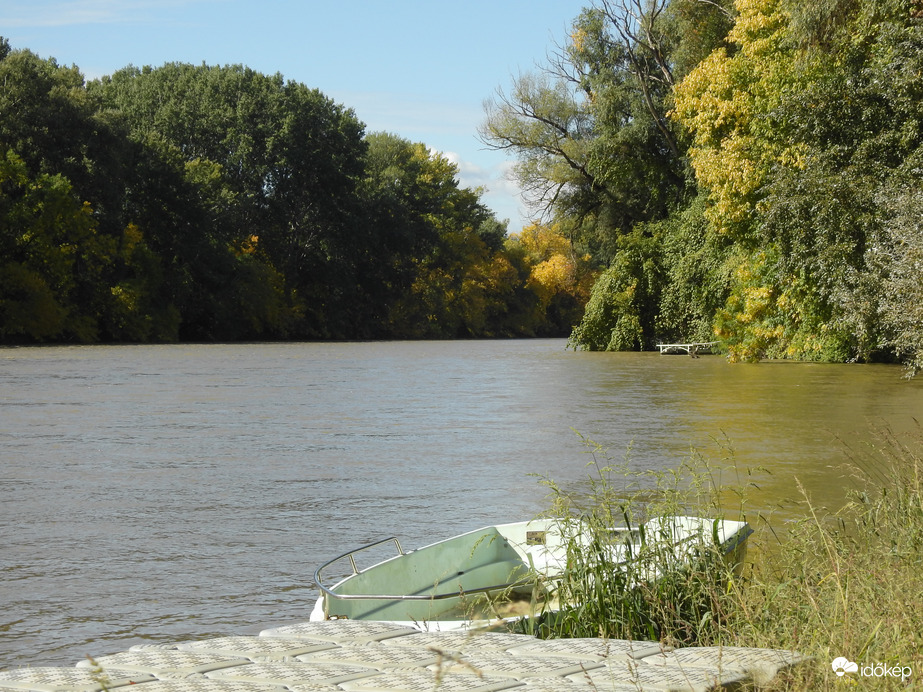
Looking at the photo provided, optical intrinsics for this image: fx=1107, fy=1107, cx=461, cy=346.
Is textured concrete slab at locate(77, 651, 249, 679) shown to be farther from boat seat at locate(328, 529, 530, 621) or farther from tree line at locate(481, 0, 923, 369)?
tree line at locate(481, 0, 923, 369)

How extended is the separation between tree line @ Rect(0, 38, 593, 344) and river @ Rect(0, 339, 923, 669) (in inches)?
919

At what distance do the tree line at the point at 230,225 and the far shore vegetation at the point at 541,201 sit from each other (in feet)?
0.50

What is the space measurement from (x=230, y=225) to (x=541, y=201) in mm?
26640

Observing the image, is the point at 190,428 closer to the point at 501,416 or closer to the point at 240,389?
the point at 501,416

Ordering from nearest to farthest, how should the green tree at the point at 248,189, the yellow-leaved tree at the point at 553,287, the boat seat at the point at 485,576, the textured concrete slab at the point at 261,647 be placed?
the textured concrete slab at the point at 261,647
the boat seat at the point at 485,576
the green tree at the point at 248,189
the yellow-leaved tree at the point at 553,287

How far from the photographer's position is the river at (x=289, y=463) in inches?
290

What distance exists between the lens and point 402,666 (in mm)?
3490

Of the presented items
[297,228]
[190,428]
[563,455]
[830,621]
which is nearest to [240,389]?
[190,428]

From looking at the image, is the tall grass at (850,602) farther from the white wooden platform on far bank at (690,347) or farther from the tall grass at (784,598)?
the white wooden platform on far bank at (690,347)

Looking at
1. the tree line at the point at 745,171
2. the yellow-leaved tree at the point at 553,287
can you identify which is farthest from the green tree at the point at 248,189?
the tree line at the point at 745,171

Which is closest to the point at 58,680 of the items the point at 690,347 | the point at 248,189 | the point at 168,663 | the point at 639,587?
the point at 168,663

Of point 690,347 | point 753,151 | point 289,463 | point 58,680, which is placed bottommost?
point 289,463

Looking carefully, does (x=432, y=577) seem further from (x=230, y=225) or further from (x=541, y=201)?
(x=230, y=225)

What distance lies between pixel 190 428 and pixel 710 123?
20.3m
